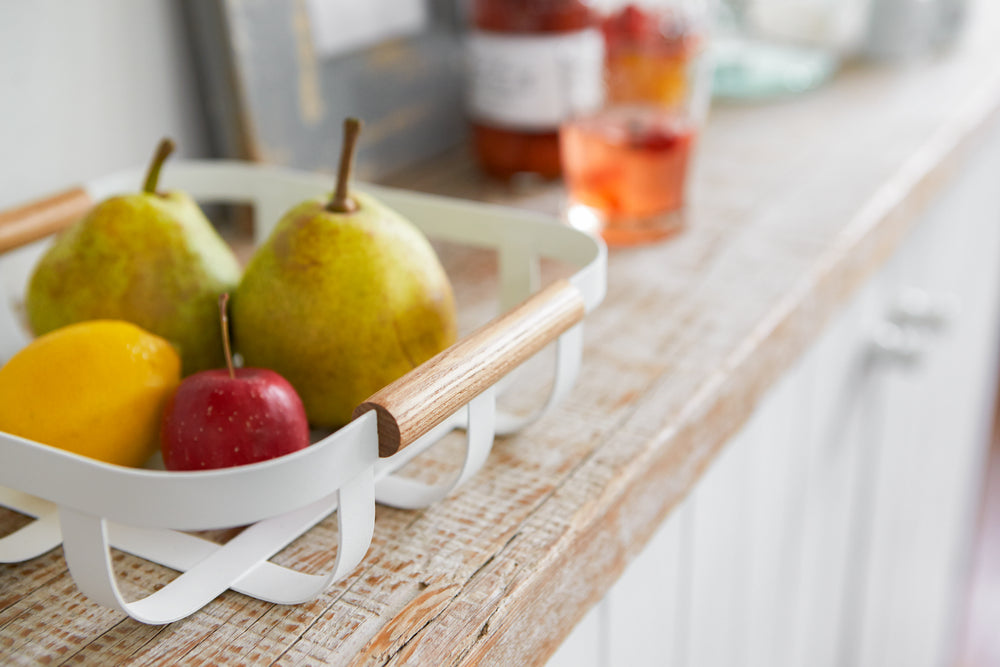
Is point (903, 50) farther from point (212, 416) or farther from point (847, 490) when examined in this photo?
point (212, 416)

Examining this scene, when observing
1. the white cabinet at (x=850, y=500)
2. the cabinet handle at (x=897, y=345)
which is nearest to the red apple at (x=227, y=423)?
the white cabinet at (x=850, y=500)

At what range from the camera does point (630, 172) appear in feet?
2.07

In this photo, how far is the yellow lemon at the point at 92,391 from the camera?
13.2 inches

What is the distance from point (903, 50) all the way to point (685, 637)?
782 millimetres

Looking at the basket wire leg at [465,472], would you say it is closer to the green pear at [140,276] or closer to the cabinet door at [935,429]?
the green pear at [140,276]

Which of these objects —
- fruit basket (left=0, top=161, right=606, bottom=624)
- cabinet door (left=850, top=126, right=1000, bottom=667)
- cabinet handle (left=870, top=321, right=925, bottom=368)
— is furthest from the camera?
cabinet door (left=850, top=126, right=1000, bottom=667)

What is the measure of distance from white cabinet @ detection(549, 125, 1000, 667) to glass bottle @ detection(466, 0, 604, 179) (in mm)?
247

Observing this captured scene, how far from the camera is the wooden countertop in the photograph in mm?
312


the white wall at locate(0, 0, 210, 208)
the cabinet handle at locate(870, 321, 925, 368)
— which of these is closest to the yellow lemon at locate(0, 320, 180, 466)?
the white wall at locate(0, 0, 210, 208)

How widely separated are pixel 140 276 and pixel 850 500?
635mm

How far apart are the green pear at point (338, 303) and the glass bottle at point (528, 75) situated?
308 millimetres

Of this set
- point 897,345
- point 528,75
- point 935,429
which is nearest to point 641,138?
point 528,75

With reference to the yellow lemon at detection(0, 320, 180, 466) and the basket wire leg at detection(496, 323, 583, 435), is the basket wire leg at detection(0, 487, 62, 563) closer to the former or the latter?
the yellow lemon at detection(0, 320, 180, 466)

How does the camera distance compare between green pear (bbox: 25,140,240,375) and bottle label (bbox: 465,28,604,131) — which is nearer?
green pear (bbox: 25,140,240,375)
